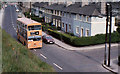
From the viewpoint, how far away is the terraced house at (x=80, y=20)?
122ft

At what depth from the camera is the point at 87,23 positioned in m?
38.2

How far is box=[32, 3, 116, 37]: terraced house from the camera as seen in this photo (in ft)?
122

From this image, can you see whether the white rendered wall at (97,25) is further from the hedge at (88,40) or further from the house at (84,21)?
the hedge at (88,40)

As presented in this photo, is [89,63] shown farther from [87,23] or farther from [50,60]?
[87,23]

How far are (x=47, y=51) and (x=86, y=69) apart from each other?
10615mm

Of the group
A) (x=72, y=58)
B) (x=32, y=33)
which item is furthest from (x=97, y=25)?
(x=32, y=33)

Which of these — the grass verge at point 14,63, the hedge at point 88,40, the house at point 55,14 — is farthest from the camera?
the house at point 55,14

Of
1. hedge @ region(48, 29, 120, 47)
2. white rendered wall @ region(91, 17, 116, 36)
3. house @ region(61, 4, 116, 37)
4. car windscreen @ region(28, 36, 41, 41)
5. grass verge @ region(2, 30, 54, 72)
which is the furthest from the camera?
house @ region(61, 4, 116, 37)

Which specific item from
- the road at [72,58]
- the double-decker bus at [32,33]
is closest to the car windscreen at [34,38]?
the double-decker bus at [32,33]

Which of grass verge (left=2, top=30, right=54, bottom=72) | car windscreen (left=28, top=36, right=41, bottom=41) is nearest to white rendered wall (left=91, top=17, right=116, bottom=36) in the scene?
car windscreen (left=28, top=36, right=41, bottom=41)

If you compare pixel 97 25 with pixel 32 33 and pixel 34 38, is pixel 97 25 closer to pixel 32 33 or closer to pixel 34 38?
pixel 34 38

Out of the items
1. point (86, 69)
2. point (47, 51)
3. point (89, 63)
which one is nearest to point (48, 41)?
point (47, 51)

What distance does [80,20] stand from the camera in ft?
134

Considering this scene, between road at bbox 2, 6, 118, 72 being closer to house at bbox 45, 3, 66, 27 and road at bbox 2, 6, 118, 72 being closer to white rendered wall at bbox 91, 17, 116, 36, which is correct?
white rendered wall at bbox 91, 17, 116, 36
